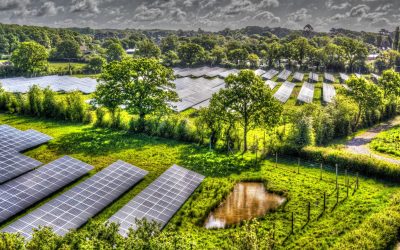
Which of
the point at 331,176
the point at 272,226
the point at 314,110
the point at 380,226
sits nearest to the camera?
the point at 380,226

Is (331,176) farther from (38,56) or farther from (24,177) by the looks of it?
(38,56)

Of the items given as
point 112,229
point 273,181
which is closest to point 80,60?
point 273,181

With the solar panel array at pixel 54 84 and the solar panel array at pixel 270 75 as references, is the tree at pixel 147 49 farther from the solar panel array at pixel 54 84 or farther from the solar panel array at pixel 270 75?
the solar panel array at pixel 270 75

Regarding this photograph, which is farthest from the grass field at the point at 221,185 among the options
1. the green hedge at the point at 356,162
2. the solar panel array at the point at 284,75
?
the solar panel array at the point at 284,75

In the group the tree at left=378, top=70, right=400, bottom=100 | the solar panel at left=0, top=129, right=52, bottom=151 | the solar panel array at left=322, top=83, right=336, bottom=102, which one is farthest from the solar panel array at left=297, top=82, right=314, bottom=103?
the solar panel at left=0, top=129, right=52, bottom=151

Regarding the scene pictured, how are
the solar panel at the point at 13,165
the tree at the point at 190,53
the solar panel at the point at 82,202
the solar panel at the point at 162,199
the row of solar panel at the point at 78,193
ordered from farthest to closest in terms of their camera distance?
1. the tree at the point at 190,53
2. the solar panel at the point at 13,165
3. the solar panel at the point at 162,199
4. the row of solar panel at the point at 78,193
5. the solar panel at the point at 82,202
